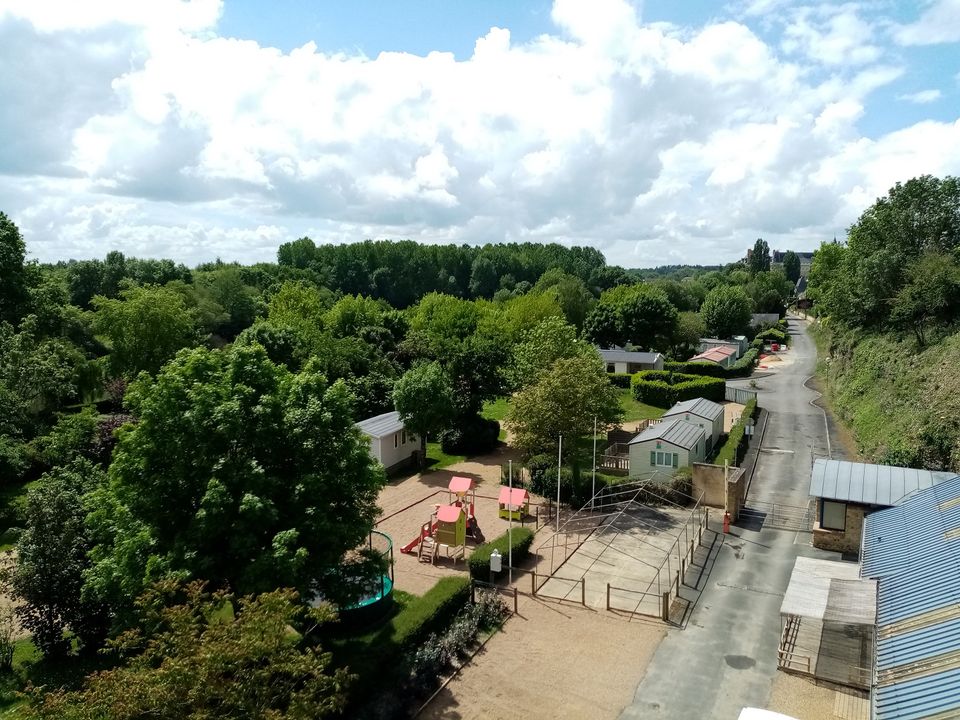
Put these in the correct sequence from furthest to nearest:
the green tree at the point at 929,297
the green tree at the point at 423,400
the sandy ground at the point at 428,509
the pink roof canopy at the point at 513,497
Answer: the green tree at the point at 929,297 → the green tree at the point at 423,400 → the pink roof canopy at the point at 513,497 → the sandy ground at the point at 428,509

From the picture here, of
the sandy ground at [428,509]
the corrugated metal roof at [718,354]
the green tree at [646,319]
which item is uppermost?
the green tree at [646,319]

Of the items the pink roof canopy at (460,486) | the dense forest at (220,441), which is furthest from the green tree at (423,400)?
the pink roof canopy at (460,486)

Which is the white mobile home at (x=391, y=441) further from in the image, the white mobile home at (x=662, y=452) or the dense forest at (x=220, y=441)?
the white mobile home at (x=662, y=452)

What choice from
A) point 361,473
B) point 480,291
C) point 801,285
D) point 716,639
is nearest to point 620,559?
point 716,639

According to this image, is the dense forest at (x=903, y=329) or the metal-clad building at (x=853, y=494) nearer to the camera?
the metal-clad building at (x=853, y=494)

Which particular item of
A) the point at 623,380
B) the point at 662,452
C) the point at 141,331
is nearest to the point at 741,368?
the point at 623,380

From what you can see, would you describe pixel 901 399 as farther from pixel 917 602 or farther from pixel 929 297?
pixel 917 602
